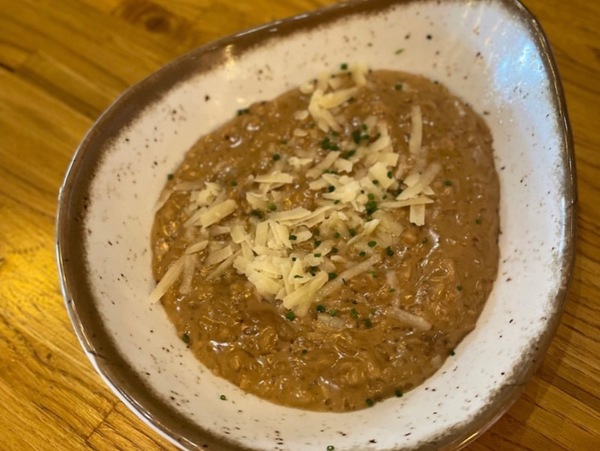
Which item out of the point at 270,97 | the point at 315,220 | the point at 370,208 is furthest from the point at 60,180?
the point at 370,208

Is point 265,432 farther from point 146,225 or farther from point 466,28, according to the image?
point 466,28

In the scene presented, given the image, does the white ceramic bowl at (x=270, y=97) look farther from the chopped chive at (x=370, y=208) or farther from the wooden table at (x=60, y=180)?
the chopped chive at (x=370, y=208)

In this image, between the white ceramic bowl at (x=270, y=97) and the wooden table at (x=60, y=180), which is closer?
the white ceramic bowl at (x=270, y=97)

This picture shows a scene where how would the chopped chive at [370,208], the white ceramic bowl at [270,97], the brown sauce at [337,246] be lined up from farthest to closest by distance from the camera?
the chopped chive at [370,208] < the brown sauce at [337,246] < the white ceramic bowl at [270,97]

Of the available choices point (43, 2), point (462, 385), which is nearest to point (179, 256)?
point (462, 385)

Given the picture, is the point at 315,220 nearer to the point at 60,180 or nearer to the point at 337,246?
the point at 337,246

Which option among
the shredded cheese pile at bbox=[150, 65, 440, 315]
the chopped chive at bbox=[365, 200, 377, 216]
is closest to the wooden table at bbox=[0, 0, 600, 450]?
the shredded cheese pile at bbox=[150, 65, 440, 315]

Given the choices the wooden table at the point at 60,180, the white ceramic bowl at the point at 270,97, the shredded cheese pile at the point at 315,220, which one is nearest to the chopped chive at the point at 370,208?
the shredded cheese pile at the point at 315,220

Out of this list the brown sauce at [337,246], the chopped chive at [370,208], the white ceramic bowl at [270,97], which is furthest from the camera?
the chopped chive at [370,208]
